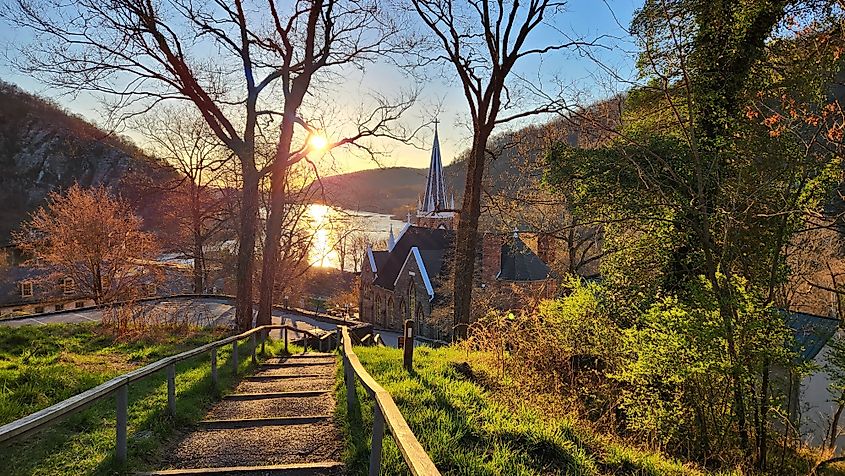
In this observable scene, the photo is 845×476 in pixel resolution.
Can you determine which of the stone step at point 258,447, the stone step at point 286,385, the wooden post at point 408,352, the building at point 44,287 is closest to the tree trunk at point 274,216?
the stone step at point 286,385

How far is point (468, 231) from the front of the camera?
1341 centimetres

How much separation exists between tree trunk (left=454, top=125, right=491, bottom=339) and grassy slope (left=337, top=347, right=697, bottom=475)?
6.83 m

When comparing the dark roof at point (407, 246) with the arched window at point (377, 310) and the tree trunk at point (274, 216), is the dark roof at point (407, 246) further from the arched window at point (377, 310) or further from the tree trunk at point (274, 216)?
the tree trunk at point (274, 216)

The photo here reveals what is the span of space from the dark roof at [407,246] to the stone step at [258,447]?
3157 centimetres

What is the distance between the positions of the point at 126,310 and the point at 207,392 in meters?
7.64

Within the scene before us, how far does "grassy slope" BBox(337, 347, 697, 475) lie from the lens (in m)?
4.10

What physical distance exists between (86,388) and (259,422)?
107 inches

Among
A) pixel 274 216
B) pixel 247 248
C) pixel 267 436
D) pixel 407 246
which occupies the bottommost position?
pixel 267 436

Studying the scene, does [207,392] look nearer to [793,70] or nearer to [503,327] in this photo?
[503,327]

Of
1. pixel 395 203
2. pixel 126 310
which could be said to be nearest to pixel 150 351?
pixel 126 310

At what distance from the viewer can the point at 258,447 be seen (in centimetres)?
466

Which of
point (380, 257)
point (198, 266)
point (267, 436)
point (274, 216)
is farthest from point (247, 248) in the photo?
point (380, 257)

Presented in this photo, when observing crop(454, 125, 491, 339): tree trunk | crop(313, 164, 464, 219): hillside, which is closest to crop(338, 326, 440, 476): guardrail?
crop(454, 125, 491, 339): tree trunk

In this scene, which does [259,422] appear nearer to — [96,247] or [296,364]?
[296,364]
